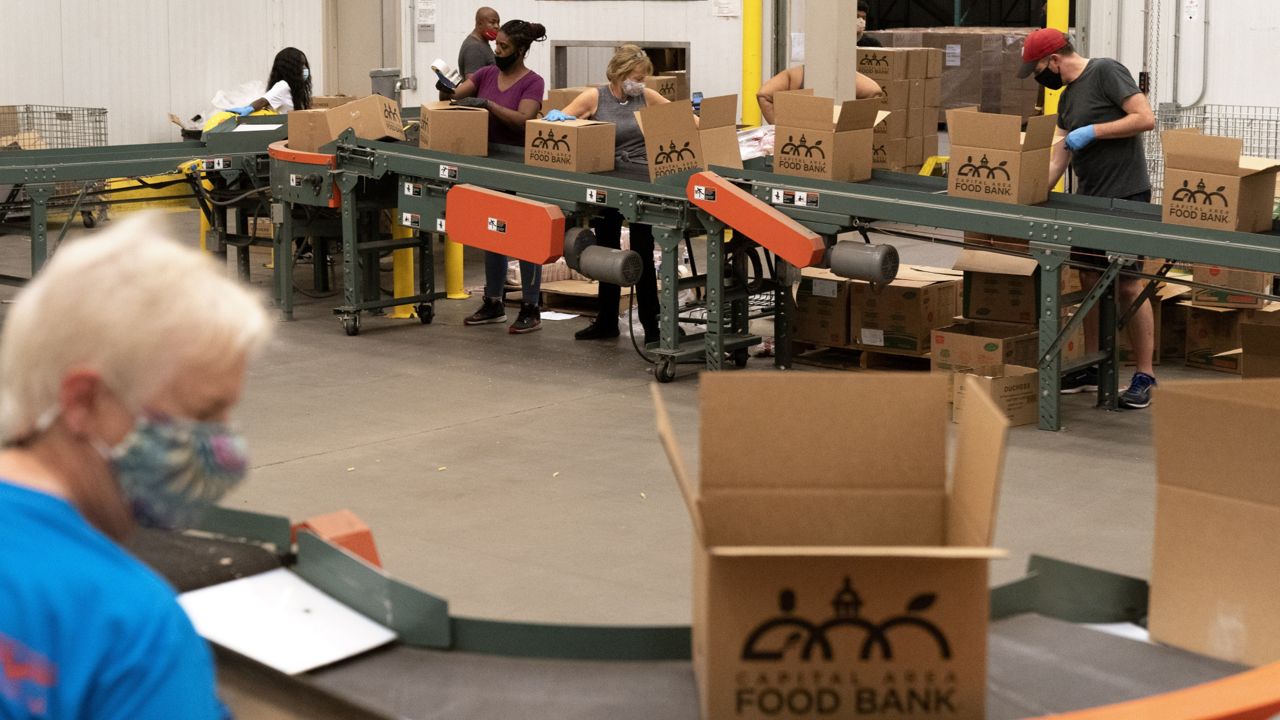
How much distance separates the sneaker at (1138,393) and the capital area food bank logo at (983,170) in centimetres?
124

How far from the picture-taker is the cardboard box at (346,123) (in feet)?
27.7

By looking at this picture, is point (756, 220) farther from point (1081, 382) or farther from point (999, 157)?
point (1081, 382)

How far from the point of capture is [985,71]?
1814cm

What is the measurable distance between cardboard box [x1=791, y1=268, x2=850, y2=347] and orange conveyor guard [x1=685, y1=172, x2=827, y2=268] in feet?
2.46

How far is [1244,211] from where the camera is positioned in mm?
5773

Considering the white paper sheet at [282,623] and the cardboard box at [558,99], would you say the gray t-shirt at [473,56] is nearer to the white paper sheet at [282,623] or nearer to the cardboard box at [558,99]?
the cardboard box at [558,99]

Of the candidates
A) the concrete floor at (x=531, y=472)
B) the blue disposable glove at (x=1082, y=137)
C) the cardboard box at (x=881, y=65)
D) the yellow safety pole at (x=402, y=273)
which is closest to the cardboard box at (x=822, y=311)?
the concrete floor at (x=531, y=472)

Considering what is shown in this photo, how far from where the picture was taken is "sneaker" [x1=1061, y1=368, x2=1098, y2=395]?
23.4 feet

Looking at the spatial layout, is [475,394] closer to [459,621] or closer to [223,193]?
[223,193]

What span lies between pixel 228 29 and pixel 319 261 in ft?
17.7

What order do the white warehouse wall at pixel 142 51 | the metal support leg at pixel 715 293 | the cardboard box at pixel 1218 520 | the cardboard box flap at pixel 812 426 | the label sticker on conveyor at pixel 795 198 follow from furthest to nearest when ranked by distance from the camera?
the white warehouse wall at pixel 142 51 → the metal support leg at pixel 715 293 → the label sticker on conveyor at pixel 795 198 → the cardboard box at pixel 1218 520 → the cardboard box flap at pixel 812 426

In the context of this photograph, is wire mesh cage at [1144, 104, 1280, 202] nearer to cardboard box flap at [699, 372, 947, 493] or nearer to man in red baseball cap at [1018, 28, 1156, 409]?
man in red baseball cap at [1018, 28, 1156, 409]

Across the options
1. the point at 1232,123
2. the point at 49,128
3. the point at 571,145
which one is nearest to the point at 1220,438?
the point at 571,145

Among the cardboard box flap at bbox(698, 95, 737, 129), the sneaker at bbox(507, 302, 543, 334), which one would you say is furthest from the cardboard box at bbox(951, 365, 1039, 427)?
the sneaker at bbox(507, 302, 543, 334)
